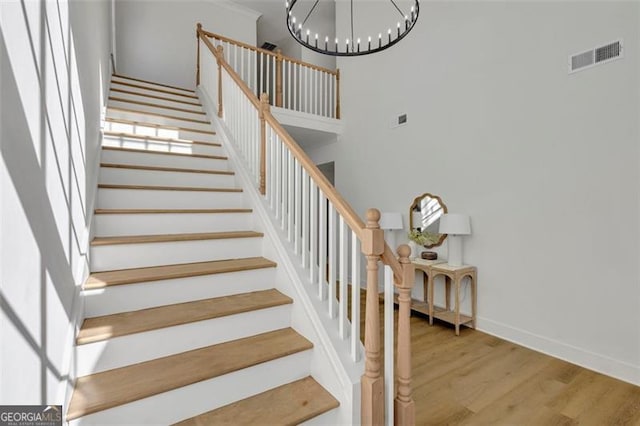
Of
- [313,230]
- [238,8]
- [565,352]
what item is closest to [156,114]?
[313,230]

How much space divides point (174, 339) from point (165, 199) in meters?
1.35

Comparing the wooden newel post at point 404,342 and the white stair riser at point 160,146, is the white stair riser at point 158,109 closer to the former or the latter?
the white stair riser at point 160,146

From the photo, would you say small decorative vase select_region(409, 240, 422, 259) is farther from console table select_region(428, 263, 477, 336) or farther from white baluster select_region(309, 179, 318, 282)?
white baluster select_region(309, 179, 318, 282)

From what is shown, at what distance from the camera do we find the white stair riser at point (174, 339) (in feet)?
4.89

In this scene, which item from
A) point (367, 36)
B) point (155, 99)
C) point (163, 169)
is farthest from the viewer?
point (367, 36)

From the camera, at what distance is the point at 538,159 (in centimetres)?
292

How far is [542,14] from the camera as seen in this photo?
2898mm

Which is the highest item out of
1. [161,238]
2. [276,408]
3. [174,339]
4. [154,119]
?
[154,119]

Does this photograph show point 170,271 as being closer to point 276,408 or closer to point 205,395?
point 205,395

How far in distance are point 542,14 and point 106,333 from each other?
13.5 ft

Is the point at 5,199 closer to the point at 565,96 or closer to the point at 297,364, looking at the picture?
the point at 297,364

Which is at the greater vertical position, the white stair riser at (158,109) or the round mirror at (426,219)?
the white stair riser at (158,109)

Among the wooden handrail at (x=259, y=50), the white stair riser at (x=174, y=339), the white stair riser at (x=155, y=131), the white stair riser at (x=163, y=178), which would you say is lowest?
the white stair riser at (x=174, y=339)

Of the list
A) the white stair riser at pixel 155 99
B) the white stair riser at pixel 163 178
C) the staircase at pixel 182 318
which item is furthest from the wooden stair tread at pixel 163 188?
the white stair riser at pixel 155 99
